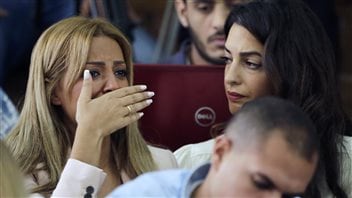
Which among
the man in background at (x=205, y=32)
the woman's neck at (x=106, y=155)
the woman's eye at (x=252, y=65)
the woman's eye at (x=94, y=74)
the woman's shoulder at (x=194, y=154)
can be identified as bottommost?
the woman's shoulder at (x=194, y=154)

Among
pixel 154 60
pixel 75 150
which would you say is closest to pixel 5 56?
pixel 154 60

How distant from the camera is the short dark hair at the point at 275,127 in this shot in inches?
86.4

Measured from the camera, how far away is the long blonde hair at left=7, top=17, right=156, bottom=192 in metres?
2.87

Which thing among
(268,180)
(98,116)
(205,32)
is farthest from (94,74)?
(205,32)

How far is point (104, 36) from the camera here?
2.97 metres

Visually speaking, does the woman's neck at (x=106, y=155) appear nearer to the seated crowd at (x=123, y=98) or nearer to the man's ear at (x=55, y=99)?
the seated crowd at (x=123, y=98)

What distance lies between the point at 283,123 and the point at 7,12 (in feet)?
7.41

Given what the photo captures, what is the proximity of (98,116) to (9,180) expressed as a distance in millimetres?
557

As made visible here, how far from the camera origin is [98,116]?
2.79m

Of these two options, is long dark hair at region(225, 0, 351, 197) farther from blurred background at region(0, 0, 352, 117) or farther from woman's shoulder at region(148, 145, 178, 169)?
blurred background at region(0, 0, 352, 117)

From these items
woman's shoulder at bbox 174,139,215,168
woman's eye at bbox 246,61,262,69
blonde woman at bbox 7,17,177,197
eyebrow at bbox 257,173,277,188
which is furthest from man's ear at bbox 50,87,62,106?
eyebrow at bbox 257,173,277,188

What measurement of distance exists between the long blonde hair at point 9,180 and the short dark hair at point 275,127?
19.9 inches

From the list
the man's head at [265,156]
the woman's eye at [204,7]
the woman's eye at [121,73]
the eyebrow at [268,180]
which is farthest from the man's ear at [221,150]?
the woman's eye at [204,7]

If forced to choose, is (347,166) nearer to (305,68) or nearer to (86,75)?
(305,68)
